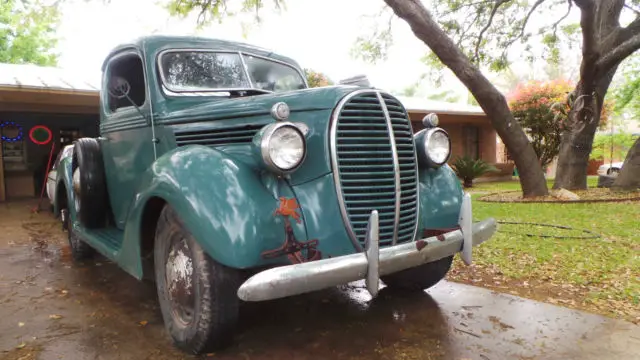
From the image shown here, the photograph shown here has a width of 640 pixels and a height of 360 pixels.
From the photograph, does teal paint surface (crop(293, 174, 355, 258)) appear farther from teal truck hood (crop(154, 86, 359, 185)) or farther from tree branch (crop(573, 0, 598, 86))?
tree branch (crop(573, 0, 598, 86))

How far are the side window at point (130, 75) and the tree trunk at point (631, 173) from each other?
30.3 feet

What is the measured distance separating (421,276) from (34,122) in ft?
43.7

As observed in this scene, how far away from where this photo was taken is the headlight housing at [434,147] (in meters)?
2.91

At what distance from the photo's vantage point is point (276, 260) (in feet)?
6.98

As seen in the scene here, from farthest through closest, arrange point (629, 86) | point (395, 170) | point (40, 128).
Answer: point (629, 86) → point (40, 128) → point (395, 170)

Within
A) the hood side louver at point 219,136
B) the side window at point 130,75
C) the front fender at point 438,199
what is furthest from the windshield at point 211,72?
the front fender at point 438,199

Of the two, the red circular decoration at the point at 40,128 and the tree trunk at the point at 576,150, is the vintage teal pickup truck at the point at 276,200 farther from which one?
the red circular decoration at the point at 40,128

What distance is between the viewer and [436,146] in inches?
116

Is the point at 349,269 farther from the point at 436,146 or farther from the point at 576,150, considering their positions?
the point at 576,150

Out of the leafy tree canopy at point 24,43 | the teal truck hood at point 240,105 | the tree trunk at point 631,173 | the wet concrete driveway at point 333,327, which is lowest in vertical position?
the wet concrete driveway at point 333,327

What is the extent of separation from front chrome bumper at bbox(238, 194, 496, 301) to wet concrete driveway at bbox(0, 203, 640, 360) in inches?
21.7

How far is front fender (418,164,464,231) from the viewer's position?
2.79 metres

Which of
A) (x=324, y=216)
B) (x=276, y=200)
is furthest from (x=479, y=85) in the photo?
(x=276, y=200)

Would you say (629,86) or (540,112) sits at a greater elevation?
(629,86)
